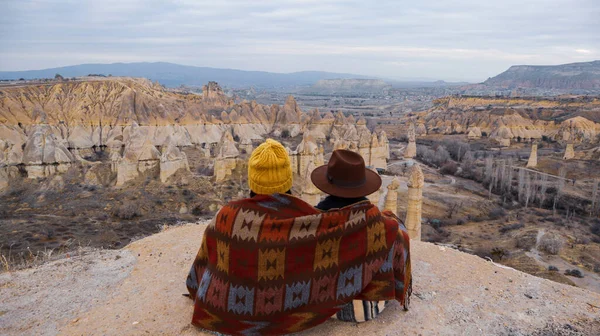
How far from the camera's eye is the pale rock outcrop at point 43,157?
19234 mm

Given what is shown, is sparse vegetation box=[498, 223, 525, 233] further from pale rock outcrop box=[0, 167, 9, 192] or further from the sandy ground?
pale rock outcrop box=[0, 167, 9, 192]

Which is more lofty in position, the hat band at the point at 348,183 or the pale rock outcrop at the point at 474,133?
the hat band at the point at 348,183

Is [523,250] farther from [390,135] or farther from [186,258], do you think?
[390,135]

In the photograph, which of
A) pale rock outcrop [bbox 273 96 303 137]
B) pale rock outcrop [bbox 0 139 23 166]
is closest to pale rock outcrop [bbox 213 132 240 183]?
pale rock outcrop [bbox 0 139 23 166]

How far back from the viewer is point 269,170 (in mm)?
3162

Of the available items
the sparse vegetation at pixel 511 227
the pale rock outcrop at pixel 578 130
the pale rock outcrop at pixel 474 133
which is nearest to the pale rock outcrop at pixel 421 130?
the pale rock outcrop at pixel 474 133

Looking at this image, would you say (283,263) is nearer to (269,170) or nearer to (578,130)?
(269,170)

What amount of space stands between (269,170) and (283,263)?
746 millimetres

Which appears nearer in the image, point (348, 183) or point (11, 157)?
point (348, 183)

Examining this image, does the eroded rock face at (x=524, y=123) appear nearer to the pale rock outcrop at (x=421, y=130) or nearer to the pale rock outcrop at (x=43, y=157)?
the pale rock outcrop at (x=421, y=130)

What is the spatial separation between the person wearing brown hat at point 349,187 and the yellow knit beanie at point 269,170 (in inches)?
14.0

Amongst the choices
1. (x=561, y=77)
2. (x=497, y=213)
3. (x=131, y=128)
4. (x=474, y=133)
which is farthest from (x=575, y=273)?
(x=561, y=77)

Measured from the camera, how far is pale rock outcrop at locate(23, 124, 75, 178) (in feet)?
63.1

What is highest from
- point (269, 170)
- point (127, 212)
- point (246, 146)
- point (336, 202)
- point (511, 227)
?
point (269, 170)
